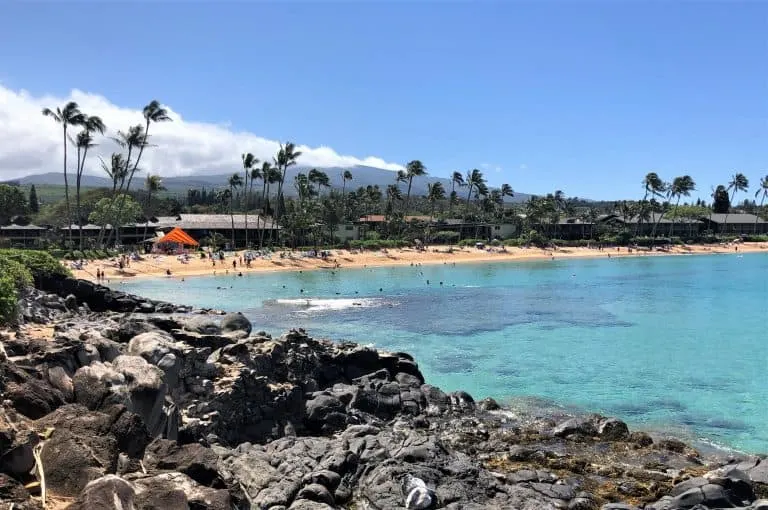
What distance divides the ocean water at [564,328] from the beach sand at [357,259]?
4.85 meters

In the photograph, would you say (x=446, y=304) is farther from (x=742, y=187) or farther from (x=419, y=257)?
(x=742, y=187)

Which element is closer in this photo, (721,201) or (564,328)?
(564,328)

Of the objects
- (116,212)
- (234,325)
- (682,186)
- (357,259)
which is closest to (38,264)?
(234,325)

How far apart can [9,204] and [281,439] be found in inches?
4030

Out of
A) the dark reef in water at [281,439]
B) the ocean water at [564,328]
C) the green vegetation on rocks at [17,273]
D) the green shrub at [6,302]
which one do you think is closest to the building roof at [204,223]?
the ocean water at [564,328]

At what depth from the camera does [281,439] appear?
15992mm

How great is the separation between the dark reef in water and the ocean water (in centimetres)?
262

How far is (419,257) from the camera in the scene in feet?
295

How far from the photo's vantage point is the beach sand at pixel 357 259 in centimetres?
6529

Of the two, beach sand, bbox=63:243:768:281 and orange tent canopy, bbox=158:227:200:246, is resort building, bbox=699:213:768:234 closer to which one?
beach sand, bbox=63:243:768:281

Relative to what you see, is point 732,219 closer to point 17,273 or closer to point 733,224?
point 733,224

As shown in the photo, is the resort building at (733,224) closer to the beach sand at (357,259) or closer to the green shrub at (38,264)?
the beach sand at (357,259)

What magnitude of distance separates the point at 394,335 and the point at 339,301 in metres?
14.0

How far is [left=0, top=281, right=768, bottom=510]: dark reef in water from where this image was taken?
782cm
